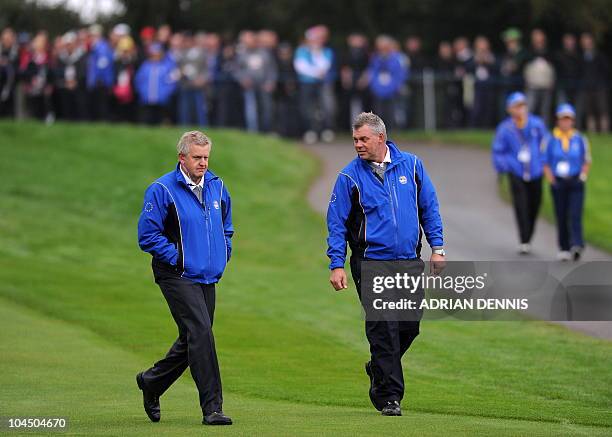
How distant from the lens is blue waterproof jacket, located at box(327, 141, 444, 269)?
11.5 m

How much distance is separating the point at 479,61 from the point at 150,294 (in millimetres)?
16822

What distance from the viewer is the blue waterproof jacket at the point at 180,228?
11086mm

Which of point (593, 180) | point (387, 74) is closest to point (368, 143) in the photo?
point (593, 180)

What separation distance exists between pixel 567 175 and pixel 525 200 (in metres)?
0.86

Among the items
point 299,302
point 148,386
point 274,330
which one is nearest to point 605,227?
point 299,302

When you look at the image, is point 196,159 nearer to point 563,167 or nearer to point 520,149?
point 563,167

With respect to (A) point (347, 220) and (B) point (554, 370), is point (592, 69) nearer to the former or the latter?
(B) point (554, 370)

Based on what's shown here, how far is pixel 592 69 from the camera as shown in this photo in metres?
35.7

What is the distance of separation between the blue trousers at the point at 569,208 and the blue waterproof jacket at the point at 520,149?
0.47 metres

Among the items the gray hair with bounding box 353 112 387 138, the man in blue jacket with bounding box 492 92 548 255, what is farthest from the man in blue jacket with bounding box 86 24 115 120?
the gray hair with bounding box 353 112 387 138

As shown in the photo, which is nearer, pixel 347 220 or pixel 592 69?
pixel 347 220

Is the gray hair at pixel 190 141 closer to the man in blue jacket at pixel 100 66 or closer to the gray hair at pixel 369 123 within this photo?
the gray hair at pixel 369 123

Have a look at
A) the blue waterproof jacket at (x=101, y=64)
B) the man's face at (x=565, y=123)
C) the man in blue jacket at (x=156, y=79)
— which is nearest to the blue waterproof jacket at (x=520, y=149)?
the man's face at (x=565, y=123)

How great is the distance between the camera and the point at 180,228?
11141mm
